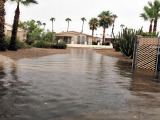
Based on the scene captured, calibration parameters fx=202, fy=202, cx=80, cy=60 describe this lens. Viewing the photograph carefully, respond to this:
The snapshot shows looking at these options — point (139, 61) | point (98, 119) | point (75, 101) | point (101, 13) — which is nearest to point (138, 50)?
point (139, 61)

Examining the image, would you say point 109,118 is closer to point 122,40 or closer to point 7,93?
point 7,93

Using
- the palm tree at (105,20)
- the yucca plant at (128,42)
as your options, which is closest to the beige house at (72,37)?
the palm tree at (105,20)

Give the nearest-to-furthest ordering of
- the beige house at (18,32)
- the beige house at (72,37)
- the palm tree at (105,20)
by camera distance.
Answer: the beige house at (18,32), the beige house at (72,37), the palm tree at (105,20)

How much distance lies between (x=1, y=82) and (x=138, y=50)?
9586 millimetres

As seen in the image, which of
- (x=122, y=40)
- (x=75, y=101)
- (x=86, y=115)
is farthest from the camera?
(x=122, y=40)

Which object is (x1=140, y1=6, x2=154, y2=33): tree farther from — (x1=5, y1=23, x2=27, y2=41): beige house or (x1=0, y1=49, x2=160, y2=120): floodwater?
(x1=0, y1=49, x2=160, y2=120): floodwater

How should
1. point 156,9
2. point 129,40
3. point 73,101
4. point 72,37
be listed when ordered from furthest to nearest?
point 72,37 → point 156,9 → point 129,40 → point 73,101

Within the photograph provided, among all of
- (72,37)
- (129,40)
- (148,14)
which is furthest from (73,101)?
(72,37)

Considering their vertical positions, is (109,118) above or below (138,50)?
below

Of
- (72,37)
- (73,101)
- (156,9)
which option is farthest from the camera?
(72,37)

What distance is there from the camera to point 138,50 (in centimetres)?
1392

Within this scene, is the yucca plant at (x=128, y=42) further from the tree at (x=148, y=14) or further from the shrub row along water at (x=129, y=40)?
the tree at (x=148, y=14)

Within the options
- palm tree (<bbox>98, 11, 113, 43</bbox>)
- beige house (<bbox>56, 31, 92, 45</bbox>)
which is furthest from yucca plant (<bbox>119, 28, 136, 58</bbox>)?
palm tree (<bbox>98, 11, 113, 43</bbox>)

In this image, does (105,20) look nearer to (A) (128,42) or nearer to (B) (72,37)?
(B) (72,37)
